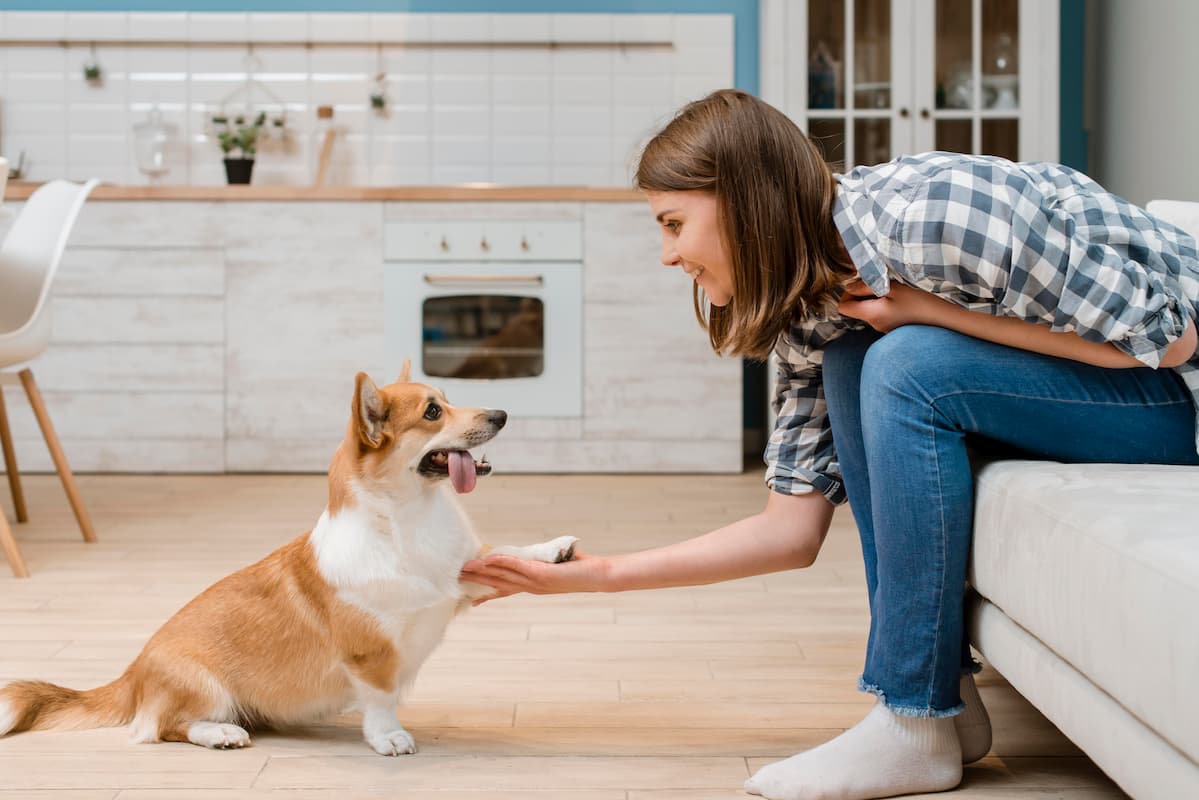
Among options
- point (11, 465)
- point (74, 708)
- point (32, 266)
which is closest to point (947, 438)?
point (74, 708)

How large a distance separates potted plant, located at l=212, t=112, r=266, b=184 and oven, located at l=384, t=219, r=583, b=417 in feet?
2.25

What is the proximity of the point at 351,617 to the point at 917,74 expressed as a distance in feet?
10.7

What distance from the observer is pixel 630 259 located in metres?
3.88

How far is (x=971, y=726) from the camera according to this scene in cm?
137

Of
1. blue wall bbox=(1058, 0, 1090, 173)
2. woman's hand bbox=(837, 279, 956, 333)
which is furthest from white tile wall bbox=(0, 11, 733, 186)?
woman's hand bbox=(837, 279, 956, 333)

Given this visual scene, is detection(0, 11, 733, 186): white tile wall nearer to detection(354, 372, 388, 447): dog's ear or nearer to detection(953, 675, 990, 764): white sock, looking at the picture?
Answer: detection(354, 372, 388, 447): dog's ear

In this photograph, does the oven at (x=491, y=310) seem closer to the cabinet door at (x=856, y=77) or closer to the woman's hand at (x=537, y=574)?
the cabinet door at (x=856, y=77)

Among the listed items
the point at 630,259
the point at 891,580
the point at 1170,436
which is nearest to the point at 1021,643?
the point at 891,580

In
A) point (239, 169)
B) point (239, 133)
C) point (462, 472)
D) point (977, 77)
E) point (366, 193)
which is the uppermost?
point (977, 77)

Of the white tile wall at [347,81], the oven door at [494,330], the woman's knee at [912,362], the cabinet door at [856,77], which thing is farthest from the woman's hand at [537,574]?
the white tile wall at [347,81]

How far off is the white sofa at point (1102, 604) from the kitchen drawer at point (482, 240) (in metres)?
2.67

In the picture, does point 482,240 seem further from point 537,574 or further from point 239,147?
Answer: point 537,574

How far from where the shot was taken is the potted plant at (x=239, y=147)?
417 centimetres

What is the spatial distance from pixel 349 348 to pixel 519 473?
0.68m
